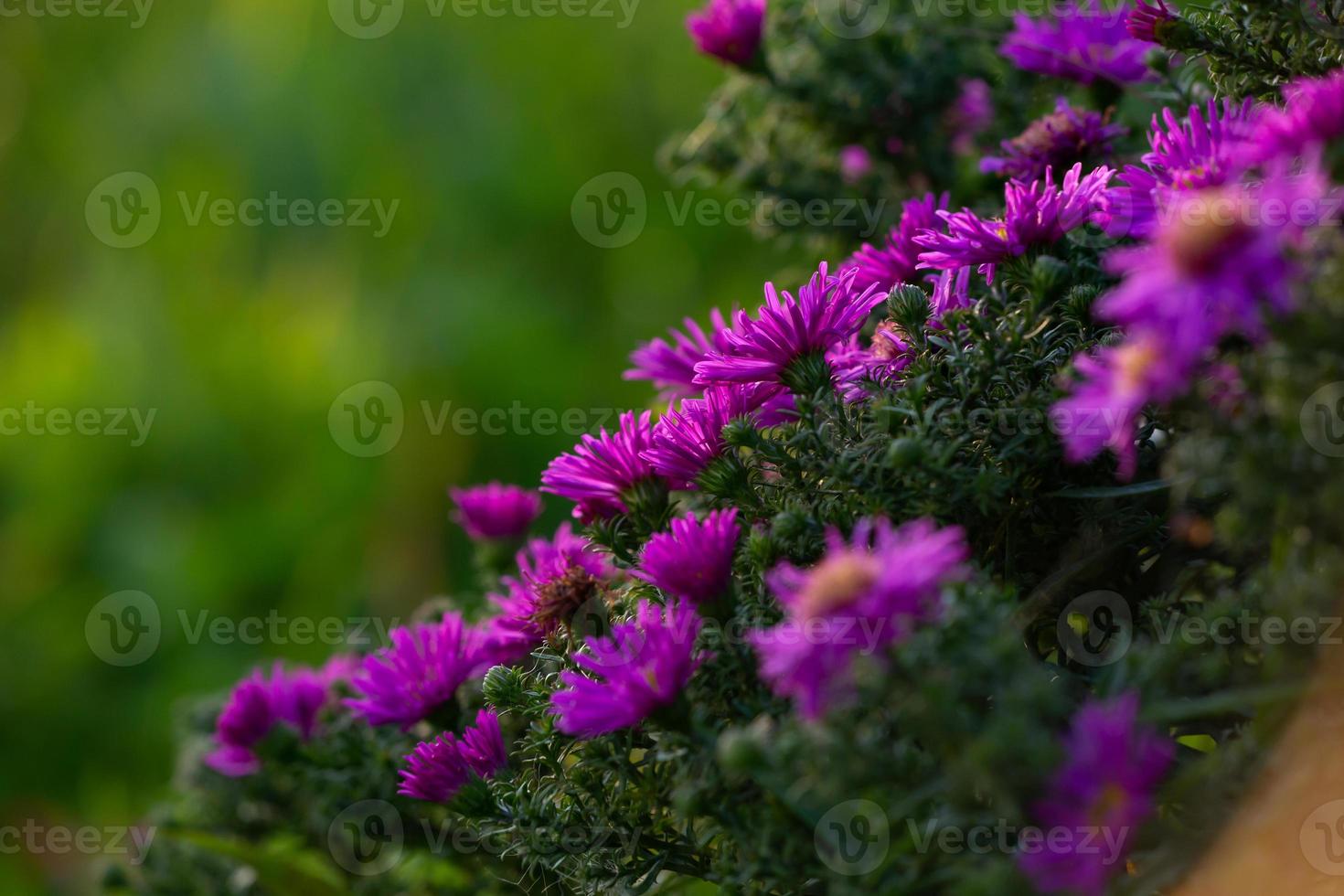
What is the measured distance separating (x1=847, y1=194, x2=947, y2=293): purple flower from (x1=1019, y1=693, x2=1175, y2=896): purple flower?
251mm

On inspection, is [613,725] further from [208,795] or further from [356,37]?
[356,37]

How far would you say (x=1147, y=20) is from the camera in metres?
0.53

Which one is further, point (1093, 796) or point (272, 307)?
point (272, 307)

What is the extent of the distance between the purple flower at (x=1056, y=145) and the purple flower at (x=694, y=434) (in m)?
0.19

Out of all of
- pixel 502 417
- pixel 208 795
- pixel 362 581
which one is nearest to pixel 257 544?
pixel 362 581

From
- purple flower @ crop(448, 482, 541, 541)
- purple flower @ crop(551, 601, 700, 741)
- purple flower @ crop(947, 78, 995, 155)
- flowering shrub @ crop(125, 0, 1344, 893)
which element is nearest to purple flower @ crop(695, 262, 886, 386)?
flowering shrub @ crop(125, 0, 1344, 893)

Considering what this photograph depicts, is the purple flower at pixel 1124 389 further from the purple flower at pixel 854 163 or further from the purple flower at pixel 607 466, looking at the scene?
the purple flower at pixel 854 163

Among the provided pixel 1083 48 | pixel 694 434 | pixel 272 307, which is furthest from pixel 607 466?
pixel 272 307

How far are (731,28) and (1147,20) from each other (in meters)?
0.28

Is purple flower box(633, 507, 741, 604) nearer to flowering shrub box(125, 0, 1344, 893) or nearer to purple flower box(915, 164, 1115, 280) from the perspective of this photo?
flowering shrub box(125, 0, 1344, 893)

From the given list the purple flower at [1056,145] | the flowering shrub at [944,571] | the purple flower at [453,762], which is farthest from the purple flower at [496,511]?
the purple flower at [1056,145]

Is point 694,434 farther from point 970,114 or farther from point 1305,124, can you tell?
point 970,114

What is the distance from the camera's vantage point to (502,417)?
5.73 ft

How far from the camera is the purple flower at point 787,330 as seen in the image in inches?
18.6
